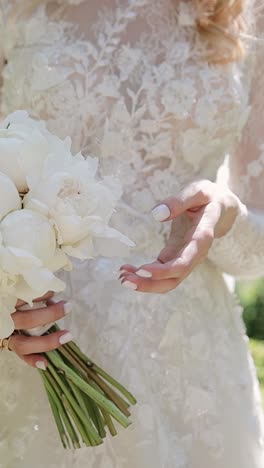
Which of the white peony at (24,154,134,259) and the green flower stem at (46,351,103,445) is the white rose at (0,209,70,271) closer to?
the white peony at (24,154,134,259)

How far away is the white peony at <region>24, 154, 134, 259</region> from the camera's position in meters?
1.26

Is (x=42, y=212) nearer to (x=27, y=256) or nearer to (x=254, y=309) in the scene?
(x=27, y=256)

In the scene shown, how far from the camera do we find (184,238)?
161cm

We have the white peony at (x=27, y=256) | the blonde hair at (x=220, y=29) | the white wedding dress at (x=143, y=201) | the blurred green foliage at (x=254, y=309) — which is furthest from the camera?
the blurred green foliage at (x=254, y=309)

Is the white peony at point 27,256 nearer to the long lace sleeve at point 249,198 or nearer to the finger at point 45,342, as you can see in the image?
the finger at point 45,342

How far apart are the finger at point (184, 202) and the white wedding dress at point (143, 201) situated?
0.19 meters

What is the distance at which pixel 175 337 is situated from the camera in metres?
1.83

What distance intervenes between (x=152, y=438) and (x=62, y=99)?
718 millimetres

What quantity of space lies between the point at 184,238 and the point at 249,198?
57cm

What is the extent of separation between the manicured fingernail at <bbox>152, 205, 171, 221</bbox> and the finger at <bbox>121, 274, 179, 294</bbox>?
108 mm

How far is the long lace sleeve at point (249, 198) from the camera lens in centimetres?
200

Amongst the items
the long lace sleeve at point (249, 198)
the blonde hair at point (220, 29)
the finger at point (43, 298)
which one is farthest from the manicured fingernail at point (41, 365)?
the blonde hair at point (220, 29)

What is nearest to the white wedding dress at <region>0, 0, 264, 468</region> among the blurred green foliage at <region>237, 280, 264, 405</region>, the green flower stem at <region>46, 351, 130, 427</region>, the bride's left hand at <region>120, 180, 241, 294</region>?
the bride's left hand at <region>120, 180, 241, 294</region>

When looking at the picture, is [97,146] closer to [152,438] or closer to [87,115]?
[87,115]
